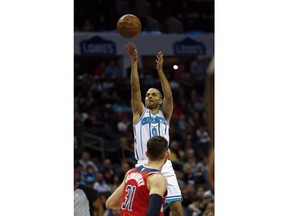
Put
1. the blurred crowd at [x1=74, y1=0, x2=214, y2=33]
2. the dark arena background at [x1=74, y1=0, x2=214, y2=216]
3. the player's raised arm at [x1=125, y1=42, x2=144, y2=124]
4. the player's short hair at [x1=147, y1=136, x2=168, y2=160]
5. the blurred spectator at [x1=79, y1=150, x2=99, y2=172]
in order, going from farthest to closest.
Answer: the blurred crowd at [x1=74, y1=0, x2=214, y2=33]
the dark arena background at [x1=74, y1=0, x2=214, y2=216]
the blurred spectator at [x1=79, y1=150, x2=99, y2=172]
the player's raised arm at [x1=125, y1=42, x2=144, y2=124]
the player's short hair at [x1=147, y1=136, x2=168, y2=160]

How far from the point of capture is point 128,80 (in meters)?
20.0

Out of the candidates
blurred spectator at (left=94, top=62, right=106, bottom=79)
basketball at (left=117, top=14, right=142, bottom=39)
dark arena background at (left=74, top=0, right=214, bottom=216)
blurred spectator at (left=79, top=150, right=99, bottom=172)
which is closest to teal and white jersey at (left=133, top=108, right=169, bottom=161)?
basketball at (left=117, top=14, right=142, bottom=39)

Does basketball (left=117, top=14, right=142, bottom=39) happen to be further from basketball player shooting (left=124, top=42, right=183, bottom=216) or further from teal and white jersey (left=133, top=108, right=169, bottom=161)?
teal and white jersey (left=133, top=108, right=169, bottom=161)

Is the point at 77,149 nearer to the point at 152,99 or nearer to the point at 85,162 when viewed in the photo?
the point at 85,162

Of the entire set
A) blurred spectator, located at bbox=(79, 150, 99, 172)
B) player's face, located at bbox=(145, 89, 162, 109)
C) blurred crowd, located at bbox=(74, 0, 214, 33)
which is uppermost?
blurred crowd, located at bbox=(74, 0, 214, 33)

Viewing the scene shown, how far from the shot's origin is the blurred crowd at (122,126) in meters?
14.9

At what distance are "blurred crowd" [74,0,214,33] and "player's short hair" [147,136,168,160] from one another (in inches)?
549

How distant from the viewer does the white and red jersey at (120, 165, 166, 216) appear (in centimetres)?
648

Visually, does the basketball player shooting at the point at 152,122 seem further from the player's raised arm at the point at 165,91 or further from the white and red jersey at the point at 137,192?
the white and red jersey at the point at 137,192

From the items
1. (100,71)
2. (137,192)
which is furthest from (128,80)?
(137,192)

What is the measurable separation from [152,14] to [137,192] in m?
16.6
